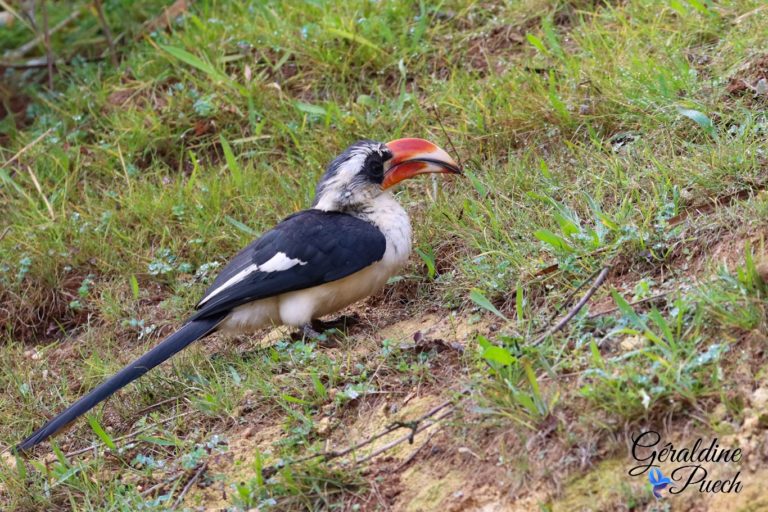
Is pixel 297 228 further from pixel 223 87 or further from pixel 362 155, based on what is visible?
pixel 223 87

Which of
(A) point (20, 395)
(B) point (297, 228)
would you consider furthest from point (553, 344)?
(A) point (20, 395)

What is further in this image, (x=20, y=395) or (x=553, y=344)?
(x=20, y=395)

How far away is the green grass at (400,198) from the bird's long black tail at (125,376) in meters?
0.14

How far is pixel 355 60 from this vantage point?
18.8 feet

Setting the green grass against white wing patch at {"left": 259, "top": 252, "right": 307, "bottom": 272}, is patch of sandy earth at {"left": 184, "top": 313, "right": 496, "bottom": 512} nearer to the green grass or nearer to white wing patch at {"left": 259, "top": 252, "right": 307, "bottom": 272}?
the green grass

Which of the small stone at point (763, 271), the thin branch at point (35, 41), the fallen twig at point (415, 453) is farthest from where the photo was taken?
the thin branch at point (35, 41)

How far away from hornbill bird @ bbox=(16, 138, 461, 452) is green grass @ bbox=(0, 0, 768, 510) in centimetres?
15

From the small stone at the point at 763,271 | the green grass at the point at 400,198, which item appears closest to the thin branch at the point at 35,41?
the green grass at the point at 400,198

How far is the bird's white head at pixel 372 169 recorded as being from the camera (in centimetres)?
450

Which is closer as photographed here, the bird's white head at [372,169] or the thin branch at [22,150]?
Answer: the bird's white head at [372,169]

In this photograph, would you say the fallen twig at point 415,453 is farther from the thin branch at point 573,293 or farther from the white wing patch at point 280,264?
the white wing patch at point 280,264

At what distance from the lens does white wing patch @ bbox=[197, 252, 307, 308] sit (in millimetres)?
4184

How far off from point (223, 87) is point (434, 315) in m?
2.35

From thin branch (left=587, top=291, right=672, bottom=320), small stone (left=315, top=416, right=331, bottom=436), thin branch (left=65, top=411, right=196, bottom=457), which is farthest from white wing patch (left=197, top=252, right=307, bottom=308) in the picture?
thin branch (left=587, top=291, right=672, bottom=320)
